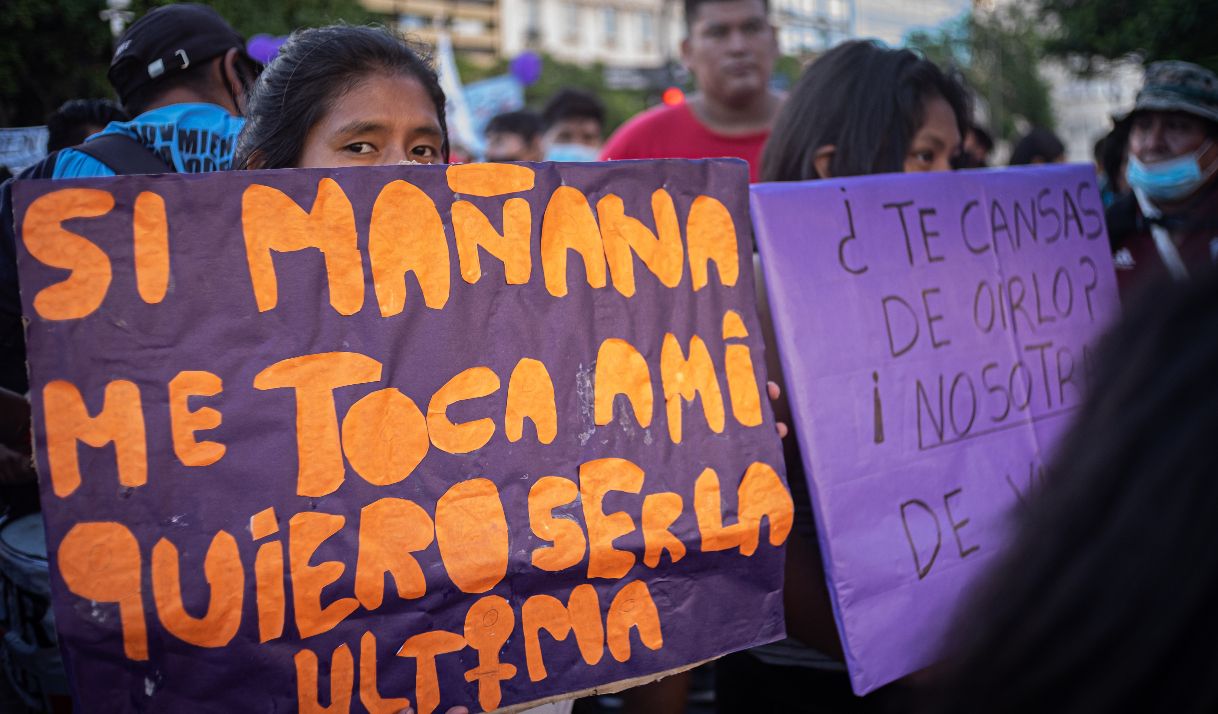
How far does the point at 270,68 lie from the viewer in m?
2.01

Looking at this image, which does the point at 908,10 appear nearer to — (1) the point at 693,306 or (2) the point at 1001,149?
(2) the point at 1001,149

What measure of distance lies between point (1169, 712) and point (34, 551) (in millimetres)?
2418

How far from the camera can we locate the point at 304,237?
1.45m

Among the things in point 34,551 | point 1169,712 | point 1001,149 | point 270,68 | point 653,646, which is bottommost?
point 1001,149

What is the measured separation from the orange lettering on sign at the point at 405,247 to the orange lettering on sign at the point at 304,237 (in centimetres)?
3

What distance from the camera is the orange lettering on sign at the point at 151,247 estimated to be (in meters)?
1.34

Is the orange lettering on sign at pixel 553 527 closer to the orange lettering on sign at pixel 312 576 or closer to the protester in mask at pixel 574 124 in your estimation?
the orange lettering on sign at pixel 312 576

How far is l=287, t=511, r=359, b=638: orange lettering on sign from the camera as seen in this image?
1354mm

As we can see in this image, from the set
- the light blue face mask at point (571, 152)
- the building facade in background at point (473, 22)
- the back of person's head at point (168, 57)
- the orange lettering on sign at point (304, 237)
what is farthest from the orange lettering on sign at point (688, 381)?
the building facade in background at point (473, 22)

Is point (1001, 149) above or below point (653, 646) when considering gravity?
below

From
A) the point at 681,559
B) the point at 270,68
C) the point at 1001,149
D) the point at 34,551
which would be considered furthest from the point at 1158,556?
the point at 1001,149

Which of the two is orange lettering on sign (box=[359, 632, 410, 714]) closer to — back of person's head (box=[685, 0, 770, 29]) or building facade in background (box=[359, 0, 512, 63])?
back of person's head (box=[685, 0, 770, 29])

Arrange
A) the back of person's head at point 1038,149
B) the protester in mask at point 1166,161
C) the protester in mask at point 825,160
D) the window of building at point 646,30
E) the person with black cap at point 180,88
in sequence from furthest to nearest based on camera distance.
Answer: the window of building at point 646,30 < the back of person's head at point 1038,149 < the protester in mask at point 1166,161 < the person with black cap at point 180,88 < the protester in mask at point 825,160

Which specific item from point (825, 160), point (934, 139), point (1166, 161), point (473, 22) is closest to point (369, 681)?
point (825, 160)
